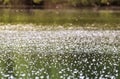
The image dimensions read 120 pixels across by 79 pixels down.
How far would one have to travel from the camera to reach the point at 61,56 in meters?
35.9

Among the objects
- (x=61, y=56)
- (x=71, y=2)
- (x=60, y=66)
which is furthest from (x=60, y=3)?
(x=60, y=66)

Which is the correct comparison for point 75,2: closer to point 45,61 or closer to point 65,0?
point 65,0

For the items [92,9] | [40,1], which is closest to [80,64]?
[92,9]

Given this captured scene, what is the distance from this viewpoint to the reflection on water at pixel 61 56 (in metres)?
27.6

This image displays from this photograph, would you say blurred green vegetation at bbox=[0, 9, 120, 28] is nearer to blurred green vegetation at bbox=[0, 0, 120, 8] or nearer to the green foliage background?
the green foliage background

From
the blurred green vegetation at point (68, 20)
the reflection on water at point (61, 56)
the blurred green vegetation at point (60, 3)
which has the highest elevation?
the reflection on water at point (61, 56)

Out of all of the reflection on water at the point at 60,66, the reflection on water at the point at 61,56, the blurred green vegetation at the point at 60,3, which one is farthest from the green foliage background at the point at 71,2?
the reflection on water at the point at 60,66

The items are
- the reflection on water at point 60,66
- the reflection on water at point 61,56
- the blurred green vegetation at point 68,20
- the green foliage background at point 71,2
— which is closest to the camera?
the reflection on water at point 60,66

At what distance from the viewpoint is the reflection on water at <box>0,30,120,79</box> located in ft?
90.7

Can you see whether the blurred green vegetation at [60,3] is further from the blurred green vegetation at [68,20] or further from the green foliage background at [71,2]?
the blurred green vegetation at [68,20]

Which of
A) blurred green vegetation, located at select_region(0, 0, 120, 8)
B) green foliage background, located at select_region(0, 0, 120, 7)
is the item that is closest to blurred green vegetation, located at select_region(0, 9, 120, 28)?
green foliage background, located at select_region(0, 0, 120, 7)

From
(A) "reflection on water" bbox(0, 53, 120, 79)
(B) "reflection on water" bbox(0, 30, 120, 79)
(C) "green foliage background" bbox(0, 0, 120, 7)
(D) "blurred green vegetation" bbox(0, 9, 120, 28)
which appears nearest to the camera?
(A) "reflection on water" bbox(0, 53, 120, 79)

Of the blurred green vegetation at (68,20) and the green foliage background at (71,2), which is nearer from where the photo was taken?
the blurred green vegetation at (68,20)

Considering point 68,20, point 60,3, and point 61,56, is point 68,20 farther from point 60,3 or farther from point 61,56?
point 61,56
